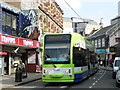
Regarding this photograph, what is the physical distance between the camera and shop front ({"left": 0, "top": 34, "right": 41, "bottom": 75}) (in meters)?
24.4

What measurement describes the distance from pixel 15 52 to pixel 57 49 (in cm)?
1317

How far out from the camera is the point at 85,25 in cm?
8912

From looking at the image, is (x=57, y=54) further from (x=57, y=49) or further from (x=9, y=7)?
(x=9, y=7)

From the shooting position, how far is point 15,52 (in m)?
28.5

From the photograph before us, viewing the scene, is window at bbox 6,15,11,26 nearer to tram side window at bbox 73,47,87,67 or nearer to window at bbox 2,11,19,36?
window at bbox 2,11,19,36

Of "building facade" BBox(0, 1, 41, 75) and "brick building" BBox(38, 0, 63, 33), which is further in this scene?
"brick building" BBox(38, 0, 63, 33)

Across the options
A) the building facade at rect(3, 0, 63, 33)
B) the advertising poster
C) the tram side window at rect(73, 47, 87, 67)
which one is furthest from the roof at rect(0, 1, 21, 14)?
the tram side window at rect(73, 47, 87, 67)

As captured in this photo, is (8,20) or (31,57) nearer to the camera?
(8,20)

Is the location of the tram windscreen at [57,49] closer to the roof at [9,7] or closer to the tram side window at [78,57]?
the tram side window at [78,57]

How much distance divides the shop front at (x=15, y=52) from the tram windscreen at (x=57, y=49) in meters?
7.52

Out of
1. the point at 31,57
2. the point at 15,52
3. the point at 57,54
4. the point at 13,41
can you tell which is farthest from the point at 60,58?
the point at 31,57

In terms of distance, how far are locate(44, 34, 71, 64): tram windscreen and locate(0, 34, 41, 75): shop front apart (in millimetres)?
7521

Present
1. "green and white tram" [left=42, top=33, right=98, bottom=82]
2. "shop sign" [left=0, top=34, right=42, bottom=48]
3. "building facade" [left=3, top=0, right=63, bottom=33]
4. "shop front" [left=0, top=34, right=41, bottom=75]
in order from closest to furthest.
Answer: "green and white tram" [left=42, top=33, right=98, bottom=82]
"shop sign" [left=0, top=34, right=42, bottom=48]
"shop front" [left=0, top=34, right=41, bottom=75]
"building facade" [left=3, top=0, right=63, bottom=33]

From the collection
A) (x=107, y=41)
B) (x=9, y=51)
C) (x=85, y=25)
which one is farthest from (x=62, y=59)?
(x=85, y=25)
